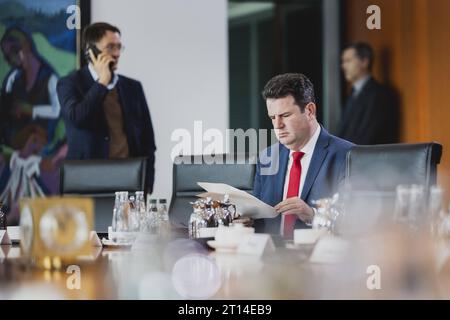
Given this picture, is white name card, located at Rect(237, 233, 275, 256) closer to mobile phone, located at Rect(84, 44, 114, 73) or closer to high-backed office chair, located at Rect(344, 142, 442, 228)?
high-backed office chair, located at Rect(344, 142, 442, 228)

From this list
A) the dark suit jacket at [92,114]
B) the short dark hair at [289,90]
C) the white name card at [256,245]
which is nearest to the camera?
the white name card at [256,245]

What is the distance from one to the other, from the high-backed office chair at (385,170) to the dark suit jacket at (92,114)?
244cm

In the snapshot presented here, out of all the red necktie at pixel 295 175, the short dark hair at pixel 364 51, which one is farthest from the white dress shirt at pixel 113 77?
the red necktie at pixel 295 175

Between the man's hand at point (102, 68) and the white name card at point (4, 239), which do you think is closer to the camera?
the white name card at point (4, 239)

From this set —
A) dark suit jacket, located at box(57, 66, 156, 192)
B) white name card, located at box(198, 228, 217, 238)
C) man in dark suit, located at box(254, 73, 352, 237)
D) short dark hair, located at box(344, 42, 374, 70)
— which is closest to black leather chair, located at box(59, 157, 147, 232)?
man in dark suit, located at box(254, 73, 352, 237)

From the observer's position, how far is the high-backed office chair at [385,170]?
259 centimetres

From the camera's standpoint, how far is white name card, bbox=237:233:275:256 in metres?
1.83

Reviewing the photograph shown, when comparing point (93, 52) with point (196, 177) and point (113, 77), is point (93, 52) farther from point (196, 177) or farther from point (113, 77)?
point (196, 177)

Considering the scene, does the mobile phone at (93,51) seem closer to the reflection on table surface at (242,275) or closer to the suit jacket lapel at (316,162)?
the suit jacket lapel at (316,162)

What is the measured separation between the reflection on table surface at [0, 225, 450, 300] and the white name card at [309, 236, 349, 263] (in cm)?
2

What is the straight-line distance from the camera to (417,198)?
1.83 m
